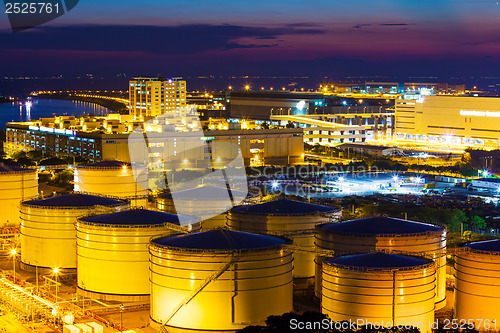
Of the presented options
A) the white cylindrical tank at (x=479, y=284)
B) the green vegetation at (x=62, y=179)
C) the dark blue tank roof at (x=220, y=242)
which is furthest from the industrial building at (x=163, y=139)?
the white cylindrical tank at (x=479, y=284)

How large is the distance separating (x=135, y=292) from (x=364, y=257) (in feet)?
17.2

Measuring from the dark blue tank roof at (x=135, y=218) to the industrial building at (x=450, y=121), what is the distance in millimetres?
39907

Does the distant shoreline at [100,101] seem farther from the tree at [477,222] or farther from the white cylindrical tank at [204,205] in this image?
the white cylindrical tank at [204,205]

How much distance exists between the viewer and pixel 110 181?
77.7ft

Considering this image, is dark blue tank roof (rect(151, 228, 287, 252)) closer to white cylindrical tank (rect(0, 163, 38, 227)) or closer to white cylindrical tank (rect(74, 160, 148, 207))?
white cylindrical tank (rect(74, 160, 148, 207))

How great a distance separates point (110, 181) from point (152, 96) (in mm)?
54761

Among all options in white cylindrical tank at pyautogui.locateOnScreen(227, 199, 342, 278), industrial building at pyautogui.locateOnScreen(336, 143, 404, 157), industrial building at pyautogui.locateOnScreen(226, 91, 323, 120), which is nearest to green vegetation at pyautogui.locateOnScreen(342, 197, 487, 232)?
white cylindrical tank at pyautogui.locateOnScreen(227, 199, 342, 278)

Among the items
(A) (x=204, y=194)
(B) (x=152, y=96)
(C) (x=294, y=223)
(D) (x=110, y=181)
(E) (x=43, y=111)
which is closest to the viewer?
(C) (x=294, y=223)

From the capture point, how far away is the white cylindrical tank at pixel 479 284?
47.5 ft

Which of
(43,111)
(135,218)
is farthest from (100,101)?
(135,218)

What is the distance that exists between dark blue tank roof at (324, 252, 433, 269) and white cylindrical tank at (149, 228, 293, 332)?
1105mm

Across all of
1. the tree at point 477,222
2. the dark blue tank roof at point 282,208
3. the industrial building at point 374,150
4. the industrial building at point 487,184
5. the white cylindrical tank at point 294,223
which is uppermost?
the dark blue tank roof at point 282,208

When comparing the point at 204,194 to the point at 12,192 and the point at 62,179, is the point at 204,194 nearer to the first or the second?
the point at 12,192

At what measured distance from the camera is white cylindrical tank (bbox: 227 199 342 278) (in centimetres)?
1809
